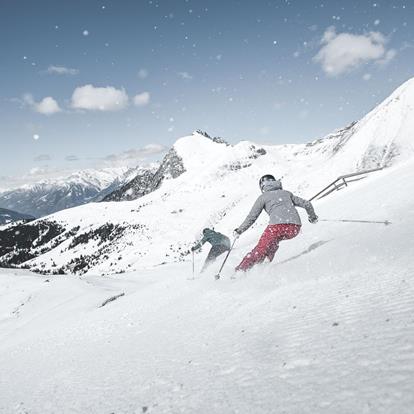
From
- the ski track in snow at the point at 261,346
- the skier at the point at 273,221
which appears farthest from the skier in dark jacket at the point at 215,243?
the skier at the point at 273,221

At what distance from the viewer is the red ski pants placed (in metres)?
8.40

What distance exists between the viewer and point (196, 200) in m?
81.6

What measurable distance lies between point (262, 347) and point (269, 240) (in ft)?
15.8

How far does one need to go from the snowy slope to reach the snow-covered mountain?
77.1ft

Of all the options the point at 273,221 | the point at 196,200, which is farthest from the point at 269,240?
the point at 196,200

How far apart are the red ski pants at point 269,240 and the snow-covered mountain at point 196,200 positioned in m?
22.9

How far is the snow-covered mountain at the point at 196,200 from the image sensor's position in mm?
39938

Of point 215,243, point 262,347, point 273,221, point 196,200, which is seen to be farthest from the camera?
point 196,200

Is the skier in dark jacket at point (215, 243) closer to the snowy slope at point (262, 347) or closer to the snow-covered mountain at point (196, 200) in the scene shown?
the snowy slope at point (262, 347)

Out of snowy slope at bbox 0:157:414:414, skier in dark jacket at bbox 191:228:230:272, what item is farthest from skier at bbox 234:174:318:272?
skier in dark jacket at bbox 191:228:230:272

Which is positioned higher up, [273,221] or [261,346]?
[273,221]

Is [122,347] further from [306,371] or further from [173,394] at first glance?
[306,371]

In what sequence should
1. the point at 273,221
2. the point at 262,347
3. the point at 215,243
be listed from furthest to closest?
the point at 215,243, the point at 273,221, the point at 262,347

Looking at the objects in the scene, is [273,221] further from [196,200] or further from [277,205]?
[196,200]
